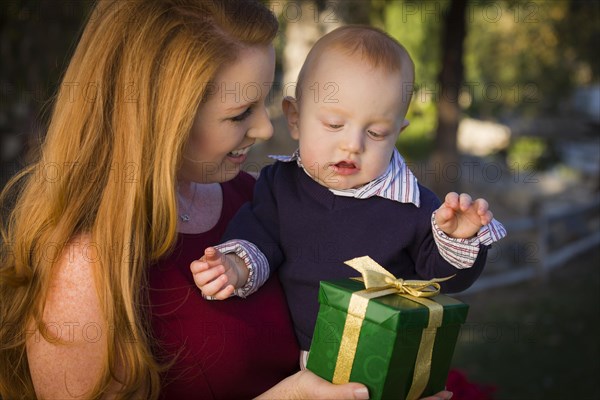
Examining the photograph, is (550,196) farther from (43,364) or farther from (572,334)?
(43,364)

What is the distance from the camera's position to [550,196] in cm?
1116

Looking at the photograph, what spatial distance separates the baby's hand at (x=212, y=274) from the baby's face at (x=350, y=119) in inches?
19.0

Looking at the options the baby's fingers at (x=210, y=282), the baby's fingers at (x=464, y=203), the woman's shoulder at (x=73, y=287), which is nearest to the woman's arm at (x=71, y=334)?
the woman's shoulder at (x=73, y=287)

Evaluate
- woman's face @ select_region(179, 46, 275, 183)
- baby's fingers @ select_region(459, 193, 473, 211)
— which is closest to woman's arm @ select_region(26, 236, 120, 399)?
woman's face @ select_region(179, 46, 275, 183)

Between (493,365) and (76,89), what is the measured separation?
464 centimetres

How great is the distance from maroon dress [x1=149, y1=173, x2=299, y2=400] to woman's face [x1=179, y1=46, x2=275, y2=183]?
0.26 meters

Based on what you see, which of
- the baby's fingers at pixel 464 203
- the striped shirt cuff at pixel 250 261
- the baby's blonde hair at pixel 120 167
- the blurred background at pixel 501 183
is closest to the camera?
the baby's fingers at pixel 464 203

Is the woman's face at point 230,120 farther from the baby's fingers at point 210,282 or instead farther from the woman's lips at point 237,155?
the baby's fingers at point 210,282

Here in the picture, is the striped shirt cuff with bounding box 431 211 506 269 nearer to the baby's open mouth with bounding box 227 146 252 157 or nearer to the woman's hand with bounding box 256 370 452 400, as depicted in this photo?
the woman's hand with bounding box 256 370 452 400

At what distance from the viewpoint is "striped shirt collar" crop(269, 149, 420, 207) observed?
2.24m

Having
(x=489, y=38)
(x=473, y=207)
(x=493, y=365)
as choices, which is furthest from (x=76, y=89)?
(x=489, y=38)

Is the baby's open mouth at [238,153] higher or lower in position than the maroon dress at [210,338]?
higher

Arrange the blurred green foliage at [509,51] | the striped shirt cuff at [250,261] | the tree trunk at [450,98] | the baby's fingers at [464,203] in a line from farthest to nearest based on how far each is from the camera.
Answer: the blurred green foliage at [509,51]
the tree trunk at [450,98]
the striped shirt cuff at [250,261]
the baby's fingers at [464,203]

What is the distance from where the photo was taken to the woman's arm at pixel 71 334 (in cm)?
200
